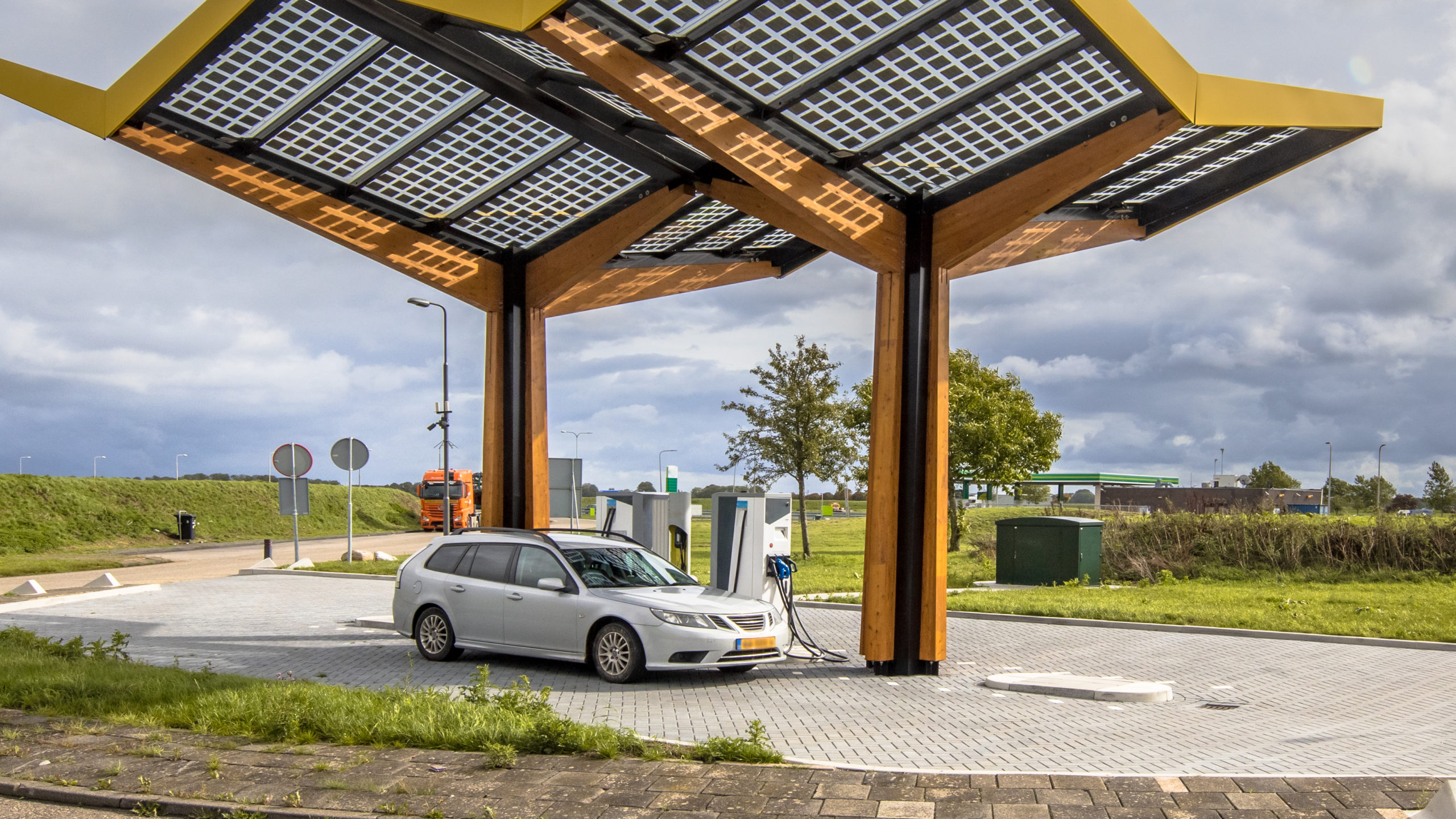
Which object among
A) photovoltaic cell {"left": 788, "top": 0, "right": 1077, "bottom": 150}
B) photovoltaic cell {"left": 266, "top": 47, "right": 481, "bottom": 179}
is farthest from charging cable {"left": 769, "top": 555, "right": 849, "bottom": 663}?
photovoltaic cell {"left": 266, "top": 47, "right": 481, "bottom": 179}

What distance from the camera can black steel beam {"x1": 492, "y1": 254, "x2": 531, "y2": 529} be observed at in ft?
47.8

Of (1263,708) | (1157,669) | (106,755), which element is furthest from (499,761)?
(1157,669)

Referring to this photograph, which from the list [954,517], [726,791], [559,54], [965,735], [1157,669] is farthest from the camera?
[954,517]

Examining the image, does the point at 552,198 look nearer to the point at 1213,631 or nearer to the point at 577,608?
the point at 577,608

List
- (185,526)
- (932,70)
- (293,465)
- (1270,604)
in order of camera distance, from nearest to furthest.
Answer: (932,70) < (1270,604) < (293,465) < (185,526)

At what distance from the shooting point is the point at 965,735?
26.0ft

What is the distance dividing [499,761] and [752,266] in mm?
10276

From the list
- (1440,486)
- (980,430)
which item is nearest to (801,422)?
(980,430)

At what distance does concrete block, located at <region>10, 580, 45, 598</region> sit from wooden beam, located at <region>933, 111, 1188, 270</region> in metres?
16.9

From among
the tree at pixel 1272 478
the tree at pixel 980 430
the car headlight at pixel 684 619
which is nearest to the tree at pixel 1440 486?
the tree at pixel 1272 478

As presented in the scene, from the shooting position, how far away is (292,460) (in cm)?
2297

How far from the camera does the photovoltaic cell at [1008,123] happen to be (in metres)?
9.23

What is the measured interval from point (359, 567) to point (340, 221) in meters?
13.0

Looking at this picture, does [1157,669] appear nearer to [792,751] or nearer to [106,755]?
[792,751]
